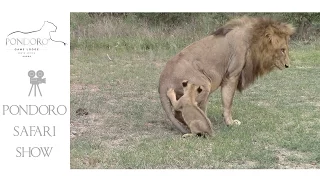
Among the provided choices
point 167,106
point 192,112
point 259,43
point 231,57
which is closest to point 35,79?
point 167,106

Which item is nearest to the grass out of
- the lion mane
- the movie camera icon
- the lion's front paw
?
the lion's front paw

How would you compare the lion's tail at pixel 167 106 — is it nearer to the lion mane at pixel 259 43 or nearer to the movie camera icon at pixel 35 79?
the lion mane at pixel 259 43

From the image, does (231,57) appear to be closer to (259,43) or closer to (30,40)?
(259,43)

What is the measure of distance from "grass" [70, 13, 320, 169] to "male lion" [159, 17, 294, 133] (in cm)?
12

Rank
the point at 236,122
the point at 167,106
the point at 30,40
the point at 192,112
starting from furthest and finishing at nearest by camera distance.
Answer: the point at 236,122 → the point at 167,106 → the point at 192,112 → the point at 30,40

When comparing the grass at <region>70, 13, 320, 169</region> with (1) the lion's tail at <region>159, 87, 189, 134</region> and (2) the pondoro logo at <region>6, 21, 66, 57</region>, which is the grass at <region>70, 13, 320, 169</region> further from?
(2) the pondoro logo at <region>6, 21, 66, 57</region>

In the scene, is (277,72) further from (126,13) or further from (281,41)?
(126,13)

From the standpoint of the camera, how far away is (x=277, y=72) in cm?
742

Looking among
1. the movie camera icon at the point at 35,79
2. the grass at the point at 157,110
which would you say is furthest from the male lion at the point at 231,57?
the movie camera icon at the point at 35,79

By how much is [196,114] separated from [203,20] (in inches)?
27.3

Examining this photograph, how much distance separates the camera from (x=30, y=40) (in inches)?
254

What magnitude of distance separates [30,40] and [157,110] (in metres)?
1.27

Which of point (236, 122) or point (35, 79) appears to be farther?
point (236, 122)

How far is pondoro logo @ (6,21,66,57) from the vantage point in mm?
6418
